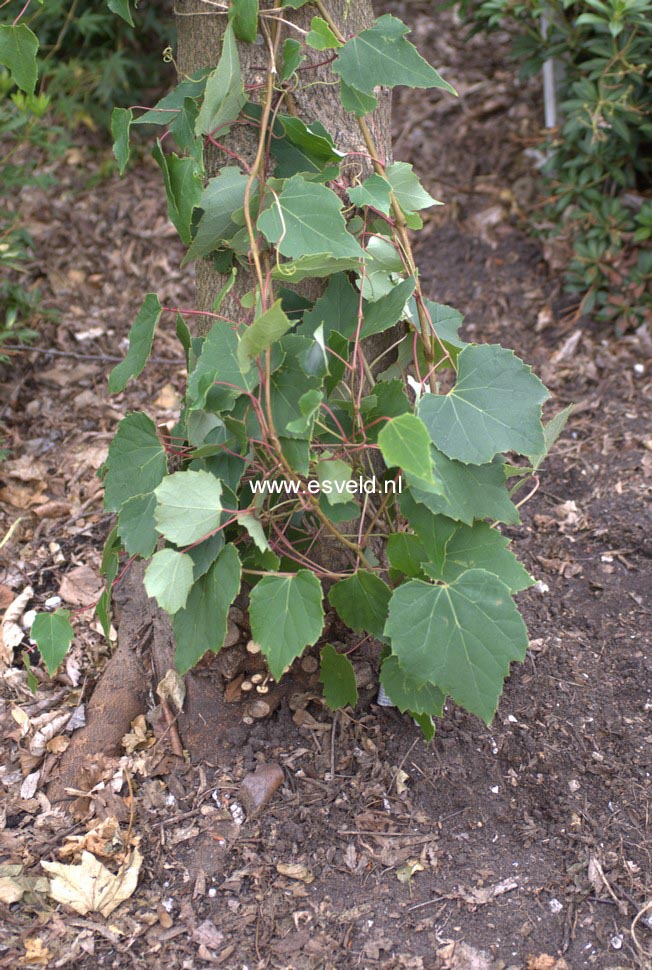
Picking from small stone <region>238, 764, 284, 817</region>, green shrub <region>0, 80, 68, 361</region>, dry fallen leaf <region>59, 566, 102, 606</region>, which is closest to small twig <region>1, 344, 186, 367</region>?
green shrub <region>0, 80, 68, 361</region>

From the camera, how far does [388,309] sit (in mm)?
1597

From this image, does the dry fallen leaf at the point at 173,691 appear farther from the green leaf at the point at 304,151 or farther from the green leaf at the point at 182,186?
the green leaf at the point at 304,151

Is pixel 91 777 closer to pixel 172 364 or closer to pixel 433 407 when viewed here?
pixel 433 407

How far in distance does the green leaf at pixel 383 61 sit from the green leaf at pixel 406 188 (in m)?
0.22

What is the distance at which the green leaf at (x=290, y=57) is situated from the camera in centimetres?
153

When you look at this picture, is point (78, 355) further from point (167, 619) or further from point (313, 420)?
point (313, 420)

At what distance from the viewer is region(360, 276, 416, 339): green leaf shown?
157 centimetres

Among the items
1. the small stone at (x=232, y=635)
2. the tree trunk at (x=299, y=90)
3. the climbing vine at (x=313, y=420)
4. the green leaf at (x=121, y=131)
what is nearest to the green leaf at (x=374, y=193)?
the climbing vine at (x=313, y=420)

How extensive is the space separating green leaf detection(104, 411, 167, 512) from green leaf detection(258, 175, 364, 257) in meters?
0.44

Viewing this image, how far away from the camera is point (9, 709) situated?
6.48 ft

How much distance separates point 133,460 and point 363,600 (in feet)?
1.73

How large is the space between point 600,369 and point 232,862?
2.09m

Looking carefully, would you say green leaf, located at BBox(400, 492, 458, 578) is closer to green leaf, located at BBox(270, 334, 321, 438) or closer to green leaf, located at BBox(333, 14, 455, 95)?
green leaf, located at BBox(270, 334, 321, 438)

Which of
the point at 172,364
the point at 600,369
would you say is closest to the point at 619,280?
the point at 600,369
